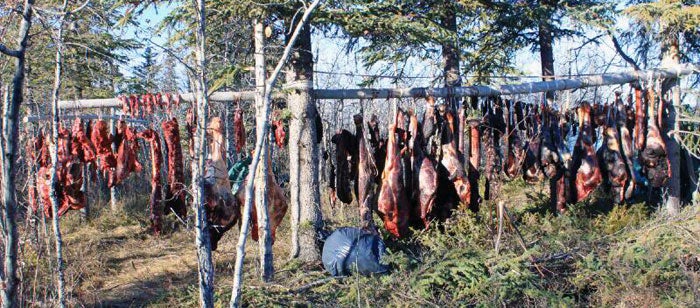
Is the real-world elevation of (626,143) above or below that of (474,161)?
above

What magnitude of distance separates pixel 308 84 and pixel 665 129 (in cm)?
509

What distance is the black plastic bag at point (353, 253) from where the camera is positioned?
269 inches

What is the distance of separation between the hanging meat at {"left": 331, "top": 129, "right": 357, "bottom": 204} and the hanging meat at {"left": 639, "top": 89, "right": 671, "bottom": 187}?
3517 millimetres

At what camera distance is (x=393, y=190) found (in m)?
5.96

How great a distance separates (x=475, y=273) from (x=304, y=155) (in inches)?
102

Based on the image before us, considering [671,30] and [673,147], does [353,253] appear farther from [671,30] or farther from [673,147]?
[671,30]

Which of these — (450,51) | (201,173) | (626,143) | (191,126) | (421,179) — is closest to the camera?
(201,173)

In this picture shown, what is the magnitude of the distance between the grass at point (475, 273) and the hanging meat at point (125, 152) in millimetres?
1212

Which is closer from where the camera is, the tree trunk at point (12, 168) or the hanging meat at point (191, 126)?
the tree trunk at point (12, 168)

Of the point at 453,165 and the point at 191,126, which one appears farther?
the point at 453,165

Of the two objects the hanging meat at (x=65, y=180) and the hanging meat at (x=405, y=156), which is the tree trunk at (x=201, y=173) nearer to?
the hanging meat at (x=405, y=156)

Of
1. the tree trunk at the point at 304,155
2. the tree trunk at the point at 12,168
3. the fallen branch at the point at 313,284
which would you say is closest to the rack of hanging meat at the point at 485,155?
the tree trunk at the point at 304,155

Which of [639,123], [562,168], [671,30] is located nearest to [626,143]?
[639,123]

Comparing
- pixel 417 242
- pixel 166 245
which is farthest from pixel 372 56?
pixel 166 245
